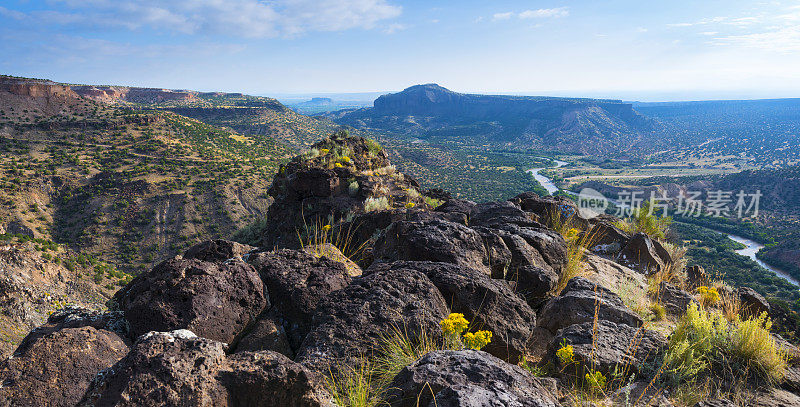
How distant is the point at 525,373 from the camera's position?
270 cm

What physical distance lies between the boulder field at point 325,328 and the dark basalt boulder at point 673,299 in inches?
2.3

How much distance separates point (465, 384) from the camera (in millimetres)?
2453

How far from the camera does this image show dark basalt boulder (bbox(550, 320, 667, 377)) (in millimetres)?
3537

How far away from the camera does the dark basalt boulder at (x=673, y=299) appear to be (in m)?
6.56

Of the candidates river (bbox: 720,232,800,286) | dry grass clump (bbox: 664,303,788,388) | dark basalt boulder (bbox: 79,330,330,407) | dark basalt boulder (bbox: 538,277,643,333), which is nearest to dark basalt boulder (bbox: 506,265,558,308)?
dark basalt boulder (bbox: 538,277,643,333)

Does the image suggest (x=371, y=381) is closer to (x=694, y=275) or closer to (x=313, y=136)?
(x=694, y=275)

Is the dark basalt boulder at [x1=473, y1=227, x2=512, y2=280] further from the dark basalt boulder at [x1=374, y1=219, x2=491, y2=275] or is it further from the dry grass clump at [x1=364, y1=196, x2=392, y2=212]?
the dry grass clump at [x1=364, y1=196, x2=392, y2=212]

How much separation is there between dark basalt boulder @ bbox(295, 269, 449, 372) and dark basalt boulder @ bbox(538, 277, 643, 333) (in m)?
1.77

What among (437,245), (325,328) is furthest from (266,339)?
(437,245)

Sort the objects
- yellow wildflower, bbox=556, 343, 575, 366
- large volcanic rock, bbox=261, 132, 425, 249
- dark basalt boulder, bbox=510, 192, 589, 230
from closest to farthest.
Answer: yellow wildflower, bbox=556, 343, 575, 366 → dark basalt boulder, bbox=510, 192, 589, 230 → large volcanic rock, bbox=261, 132, 425, 249

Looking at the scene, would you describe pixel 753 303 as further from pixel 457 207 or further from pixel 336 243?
pixel 336 243

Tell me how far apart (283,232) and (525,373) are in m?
10.5

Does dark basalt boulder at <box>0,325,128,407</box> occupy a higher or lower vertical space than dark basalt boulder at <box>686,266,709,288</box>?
higher

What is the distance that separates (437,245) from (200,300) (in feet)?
9.49
